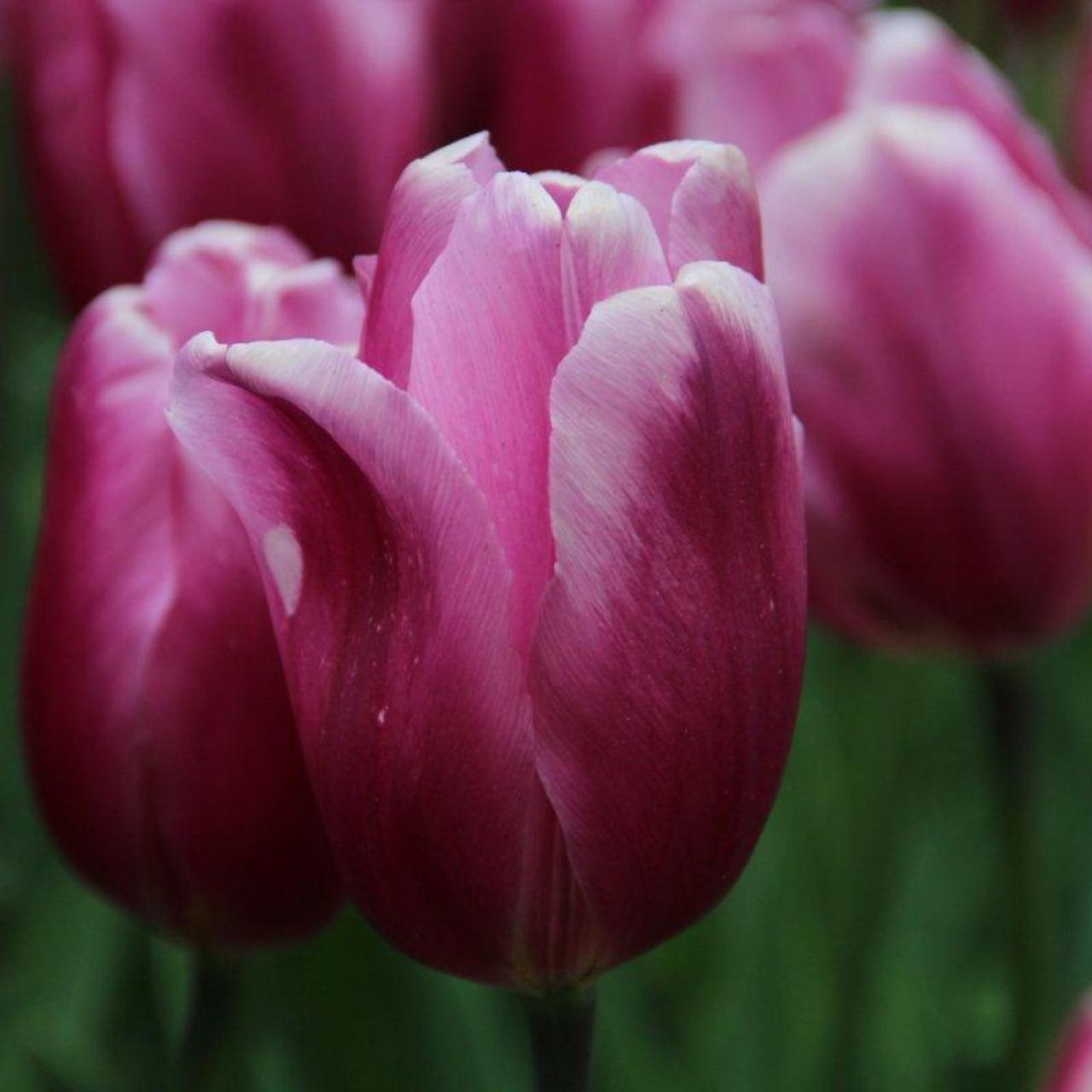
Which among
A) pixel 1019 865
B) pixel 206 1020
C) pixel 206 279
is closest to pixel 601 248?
pixel 206 279

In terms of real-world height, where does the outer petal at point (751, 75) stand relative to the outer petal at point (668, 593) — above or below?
below

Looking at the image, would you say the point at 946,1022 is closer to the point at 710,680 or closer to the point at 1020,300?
the point at 1020,300

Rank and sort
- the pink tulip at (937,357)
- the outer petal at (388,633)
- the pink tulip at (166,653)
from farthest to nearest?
the pink tulip at (937,357) → the pink tulip at (166,653) → the outer petal at (388,633)

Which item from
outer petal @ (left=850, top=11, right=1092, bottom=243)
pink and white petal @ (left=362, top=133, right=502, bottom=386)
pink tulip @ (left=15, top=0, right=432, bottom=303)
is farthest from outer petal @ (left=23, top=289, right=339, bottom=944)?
outer petal @ (left=850, top=11, right=1092, bottom=243)

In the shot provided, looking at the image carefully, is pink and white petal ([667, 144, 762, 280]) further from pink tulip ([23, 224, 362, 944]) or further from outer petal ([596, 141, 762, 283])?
pink tulip ([23, 224, 362, 944])

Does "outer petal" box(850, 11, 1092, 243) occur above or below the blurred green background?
above

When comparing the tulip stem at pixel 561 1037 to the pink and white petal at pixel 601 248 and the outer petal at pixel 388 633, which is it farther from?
the pink and white petal at pixel 601 248

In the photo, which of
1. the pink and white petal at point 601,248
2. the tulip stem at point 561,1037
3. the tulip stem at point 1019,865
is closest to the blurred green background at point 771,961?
the tulip stem at point 1019,865
